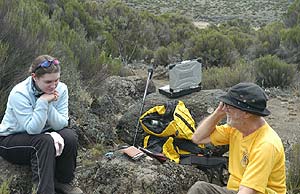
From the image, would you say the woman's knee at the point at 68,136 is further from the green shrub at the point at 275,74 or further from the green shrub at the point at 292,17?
the green shrub at the point at 292,17

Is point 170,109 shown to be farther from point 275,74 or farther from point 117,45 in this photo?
point 117,45

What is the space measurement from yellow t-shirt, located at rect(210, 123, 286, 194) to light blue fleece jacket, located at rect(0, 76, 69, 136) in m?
1.47

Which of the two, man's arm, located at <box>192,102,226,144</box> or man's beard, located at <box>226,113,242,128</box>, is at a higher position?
man's beard, located at <box>226,113,242,128</box>

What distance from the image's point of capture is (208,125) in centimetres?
411

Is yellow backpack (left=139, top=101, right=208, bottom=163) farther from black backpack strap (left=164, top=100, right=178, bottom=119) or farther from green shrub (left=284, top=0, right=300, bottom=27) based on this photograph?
green shrub (left=284, top=0, right=300, bottom=27)

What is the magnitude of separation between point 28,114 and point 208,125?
1.43 metres

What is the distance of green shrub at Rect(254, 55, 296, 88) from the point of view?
10.6 meters

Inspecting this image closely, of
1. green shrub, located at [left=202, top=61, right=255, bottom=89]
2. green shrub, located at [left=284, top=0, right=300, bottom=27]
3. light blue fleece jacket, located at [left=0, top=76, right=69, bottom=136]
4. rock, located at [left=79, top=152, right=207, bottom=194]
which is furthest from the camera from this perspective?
green shrub, located at [left=284, top=0, right=300, bottom=27]

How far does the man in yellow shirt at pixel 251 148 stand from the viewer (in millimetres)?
3330

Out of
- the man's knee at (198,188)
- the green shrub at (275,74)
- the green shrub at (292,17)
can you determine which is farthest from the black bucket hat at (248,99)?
the green shrub at (292,17)

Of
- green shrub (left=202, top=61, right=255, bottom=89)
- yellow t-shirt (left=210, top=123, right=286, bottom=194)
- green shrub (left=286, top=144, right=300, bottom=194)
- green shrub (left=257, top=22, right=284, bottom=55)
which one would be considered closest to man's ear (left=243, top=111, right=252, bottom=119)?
yellow t-shirt (left=210, top=123, right=286, bottom=194)

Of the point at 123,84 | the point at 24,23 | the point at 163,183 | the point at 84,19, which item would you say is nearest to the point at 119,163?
the point at 163,183

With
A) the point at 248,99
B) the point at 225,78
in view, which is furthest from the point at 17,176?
the point at 225,78

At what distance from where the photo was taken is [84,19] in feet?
45.6
